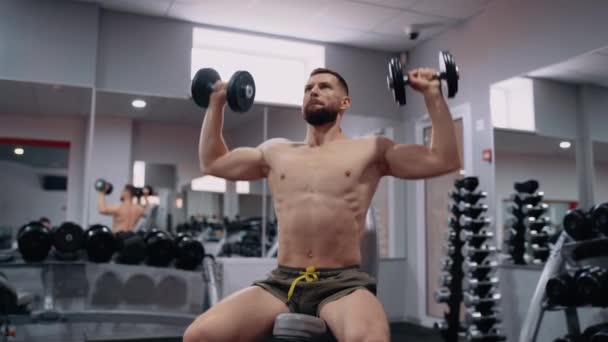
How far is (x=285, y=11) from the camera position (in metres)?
4.07

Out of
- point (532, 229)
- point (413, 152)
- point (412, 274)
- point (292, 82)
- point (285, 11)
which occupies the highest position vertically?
point (285, 11)

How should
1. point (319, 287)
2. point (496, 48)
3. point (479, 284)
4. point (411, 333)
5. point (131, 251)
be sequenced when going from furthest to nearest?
point (411, 333), point (496, 48), point (131, 251), point (479, 284), point (319, 287)

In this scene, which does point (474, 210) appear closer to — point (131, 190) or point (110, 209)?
point (131, 190)

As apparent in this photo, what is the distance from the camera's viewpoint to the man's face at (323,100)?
5.89 ft

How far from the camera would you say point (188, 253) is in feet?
12.6

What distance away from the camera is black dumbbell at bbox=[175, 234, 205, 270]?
3.82 m

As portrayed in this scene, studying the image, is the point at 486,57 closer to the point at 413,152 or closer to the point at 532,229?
the point at 532,229

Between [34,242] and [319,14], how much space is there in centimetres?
255

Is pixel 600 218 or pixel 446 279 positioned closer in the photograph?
pixel 600 218

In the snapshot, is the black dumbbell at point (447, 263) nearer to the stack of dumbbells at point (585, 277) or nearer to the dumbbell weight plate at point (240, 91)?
the stack of dumbbells at point (585, 277)

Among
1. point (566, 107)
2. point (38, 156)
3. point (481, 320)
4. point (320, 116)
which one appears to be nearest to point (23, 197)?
point (38, 156)

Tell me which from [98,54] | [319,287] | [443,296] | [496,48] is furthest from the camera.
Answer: [98,54]

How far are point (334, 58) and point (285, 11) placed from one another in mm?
873

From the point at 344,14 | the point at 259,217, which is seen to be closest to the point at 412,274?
the point at 259,217
